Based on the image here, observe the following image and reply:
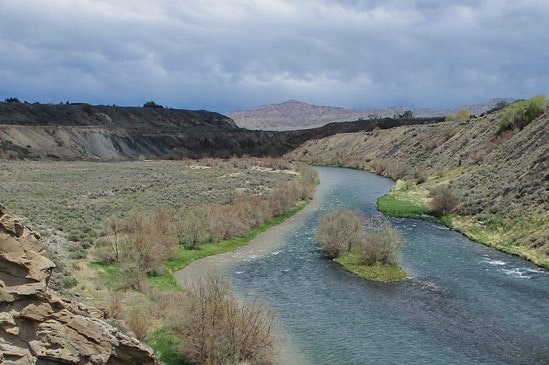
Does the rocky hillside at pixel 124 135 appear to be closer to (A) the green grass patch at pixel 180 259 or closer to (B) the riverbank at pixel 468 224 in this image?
(A) the green grass patch at pixel 180 259

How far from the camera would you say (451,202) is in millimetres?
50750

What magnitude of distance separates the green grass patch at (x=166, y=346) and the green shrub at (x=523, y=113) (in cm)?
6178

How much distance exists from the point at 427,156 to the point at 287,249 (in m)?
54.5

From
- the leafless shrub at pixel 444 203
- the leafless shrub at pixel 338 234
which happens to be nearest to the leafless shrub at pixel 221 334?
the leafless shrub at pixel 338 234

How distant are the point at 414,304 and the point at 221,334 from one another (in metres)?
12.2

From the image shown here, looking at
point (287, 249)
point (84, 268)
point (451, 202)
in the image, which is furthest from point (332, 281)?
point (451, 202)

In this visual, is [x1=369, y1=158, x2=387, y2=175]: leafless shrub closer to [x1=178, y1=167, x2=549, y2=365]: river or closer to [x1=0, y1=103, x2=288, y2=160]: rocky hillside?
[x1=0, y1=103, x2=288, y2=160]: rocky hillside

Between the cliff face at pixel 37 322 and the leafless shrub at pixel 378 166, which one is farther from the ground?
the leafless shrub at pixel 378 166

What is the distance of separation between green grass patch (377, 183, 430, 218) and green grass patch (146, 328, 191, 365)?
33.2 meters

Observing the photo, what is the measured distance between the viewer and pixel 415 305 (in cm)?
2722

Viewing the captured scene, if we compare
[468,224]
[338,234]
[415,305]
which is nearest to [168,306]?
[415,305]

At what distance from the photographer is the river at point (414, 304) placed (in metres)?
21.7

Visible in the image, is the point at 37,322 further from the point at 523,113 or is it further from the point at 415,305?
the point at 523,113

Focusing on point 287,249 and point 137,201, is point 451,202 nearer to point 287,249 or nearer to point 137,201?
point 287,249
